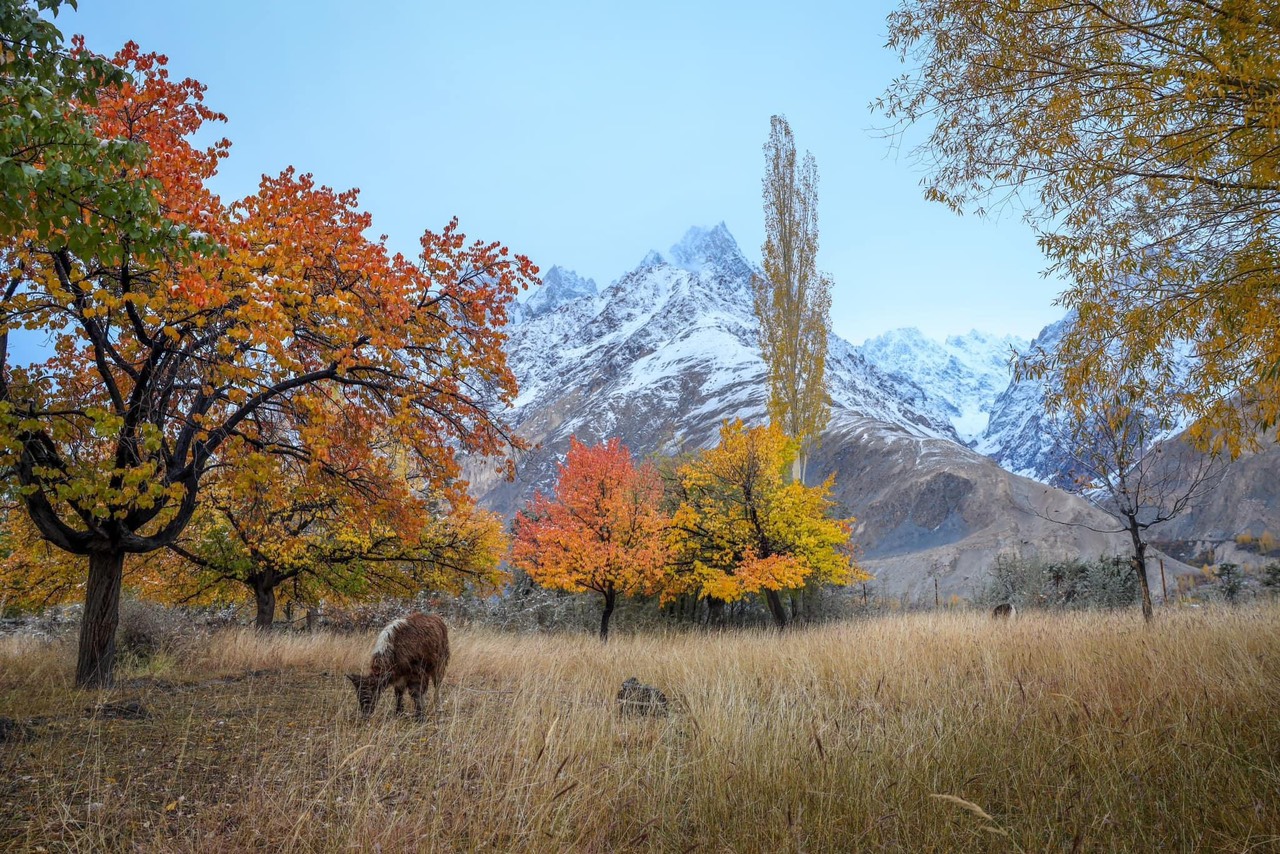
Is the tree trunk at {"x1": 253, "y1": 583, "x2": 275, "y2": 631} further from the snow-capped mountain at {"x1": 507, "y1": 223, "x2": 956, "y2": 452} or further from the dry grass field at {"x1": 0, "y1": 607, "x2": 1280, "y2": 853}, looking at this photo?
the snow-capped mountain at {"x1": 507, "y1": 223, "x2": 956, "y2": 452}

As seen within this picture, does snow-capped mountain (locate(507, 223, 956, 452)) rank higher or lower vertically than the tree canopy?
higher

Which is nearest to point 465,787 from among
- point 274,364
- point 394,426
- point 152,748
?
point 152,748

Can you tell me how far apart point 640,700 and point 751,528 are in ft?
37.5

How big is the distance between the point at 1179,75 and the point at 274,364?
907 centimetres

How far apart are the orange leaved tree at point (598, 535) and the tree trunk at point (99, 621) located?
965cm

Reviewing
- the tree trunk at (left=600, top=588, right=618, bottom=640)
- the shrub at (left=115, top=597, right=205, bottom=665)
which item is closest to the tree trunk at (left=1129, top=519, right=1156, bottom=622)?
the tree trunk at (left=600, top=588, right=618, bottom=640)

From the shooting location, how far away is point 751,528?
60.0 ft

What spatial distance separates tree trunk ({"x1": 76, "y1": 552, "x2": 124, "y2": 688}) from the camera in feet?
28.0

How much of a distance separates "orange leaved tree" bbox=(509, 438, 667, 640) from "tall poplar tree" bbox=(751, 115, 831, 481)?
7.20m

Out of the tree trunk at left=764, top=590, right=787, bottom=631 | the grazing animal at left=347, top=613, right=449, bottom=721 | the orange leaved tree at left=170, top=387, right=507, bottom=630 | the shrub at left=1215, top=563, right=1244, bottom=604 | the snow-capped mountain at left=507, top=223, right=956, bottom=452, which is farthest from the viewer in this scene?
the snow-capped mountain at left=507, top=223, right=956, bottom=452

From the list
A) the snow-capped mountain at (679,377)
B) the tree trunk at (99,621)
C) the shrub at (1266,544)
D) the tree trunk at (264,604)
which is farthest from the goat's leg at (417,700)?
the snow-capped mountain at (679,377)

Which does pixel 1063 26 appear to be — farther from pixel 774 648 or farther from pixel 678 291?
pixel 678 291

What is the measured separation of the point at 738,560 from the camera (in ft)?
60.6

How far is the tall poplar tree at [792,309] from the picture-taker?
23875 mm
